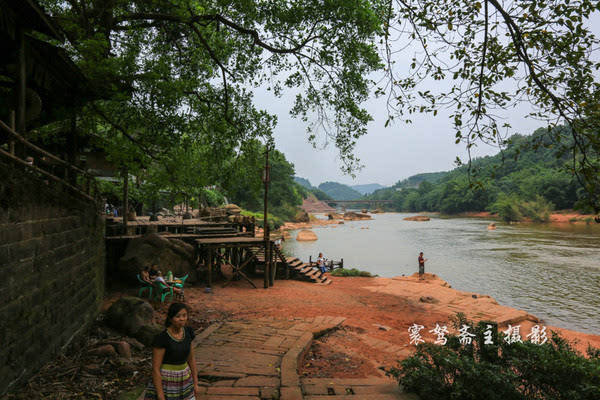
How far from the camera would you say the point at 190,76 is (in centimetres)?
1119

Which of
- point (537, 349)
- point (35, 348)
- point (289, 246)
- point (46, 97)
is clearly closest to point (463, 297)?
point (537, 349)

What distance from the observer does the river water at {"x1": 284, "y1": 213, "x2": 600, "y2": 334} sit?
1892 centimetres

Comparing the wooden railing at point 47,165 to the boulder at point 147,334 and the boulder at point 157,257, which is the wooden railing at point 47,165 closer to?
the boulder at point 157,257

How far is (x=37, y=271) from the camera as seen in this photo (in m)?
5.99

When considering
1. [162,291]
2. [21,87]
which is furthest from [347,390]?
[162,291]

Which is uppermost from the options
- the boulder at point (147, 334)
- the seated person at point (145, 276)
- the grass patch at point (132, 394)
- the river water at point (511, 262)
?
the seated person at point (145, 276)

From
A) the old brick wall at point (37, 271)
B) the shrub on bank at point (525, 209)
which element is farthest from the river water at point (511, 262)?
the old brick wall at point (37, 271)

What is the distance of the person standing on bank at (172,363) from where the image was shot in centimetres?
337

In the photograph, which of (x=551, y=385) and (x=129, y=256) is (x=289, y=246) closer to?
(x=129, y=256)

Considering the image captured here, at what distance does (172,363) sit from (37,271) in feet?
13.2

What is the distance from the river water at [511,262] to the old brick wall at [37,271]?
17.9 m

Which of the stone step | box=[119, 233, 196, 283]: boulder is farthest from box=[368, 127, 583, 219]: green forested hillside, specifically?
the stone step

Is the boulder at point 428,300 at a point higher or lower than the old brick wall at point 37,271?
lower

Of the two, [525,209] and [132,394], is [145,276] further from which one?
[525,209]
